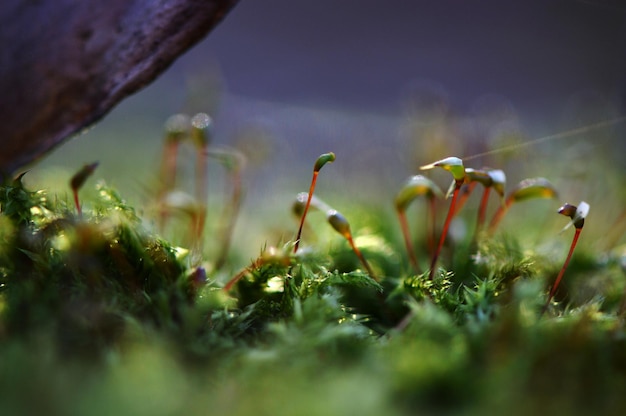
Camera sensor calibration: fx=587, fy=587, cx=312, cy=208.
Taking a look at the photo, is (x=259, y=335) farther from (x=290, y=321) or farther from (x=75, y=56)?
(x=75, y=56)

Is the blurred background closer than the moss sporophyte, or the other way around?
the moss sporophyte

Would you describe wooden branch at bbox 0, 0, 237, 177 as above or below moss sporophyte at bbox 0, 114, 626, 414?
above

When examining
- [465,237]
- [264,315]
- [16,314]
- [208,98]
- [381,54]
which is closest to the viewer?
[16,314]

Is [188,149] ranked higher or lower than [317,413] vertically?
lower

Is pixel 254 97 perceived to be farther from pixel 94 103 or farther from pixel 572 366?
pixel 572 366

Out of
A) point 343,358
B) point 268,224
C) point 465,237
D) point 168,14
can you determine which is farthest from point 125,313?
point 268,224

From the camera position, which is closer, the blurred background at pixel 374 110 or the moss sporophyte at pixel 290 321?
the moss sporophyte at pixel 290 321

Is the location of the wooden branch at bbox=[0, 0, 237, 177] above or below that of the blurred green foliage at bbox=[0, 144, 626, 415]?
above

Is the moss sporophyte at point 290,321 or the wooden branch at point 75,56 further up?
the wooden branch at point 75,56
